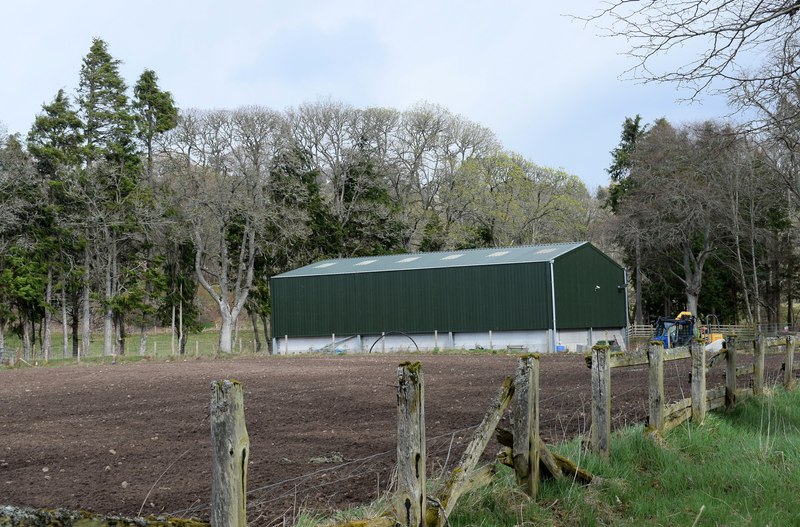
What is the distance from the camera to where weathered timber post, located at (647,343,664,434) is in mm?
7543

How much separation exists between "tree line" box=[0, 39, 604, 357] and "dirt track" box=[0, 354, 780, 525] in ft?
71.8

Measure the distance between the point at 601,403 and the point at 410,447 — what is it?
9.04ft

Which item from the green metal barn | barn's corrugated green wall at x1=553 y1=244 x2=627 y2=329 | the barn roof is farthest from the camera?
the barn roof

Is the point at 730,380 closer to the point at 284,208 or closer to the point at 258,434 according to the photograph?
the point at 258,434

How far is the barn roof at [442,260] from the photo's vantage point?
123ft

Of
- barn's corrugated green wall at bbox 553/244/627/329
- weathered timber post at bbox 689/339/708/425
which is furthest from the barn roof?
weathered timber post at bbox 689/339/708/425

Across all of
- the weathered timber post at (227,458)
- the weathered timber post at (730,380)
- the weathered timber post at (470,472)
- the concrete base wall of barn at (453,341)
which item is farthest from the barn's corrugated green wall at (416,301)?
the weathered timber post at (227,458)

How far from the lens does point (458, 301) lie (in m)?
37.8

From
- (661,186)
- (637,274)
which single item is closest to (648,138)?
(661,186)

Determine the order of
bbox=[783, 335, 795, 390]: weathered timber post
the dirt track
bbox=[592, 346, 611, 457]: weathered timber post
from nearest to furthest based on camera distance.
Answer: bbox=[592, 346, 611, 457]: weathered timber post → the dirt track → bbox=[783, 335, 795, 390]: weathered timber post

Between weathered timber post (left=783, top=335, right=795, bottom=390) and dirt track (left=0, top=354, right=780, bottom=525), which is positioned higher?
weathered timber post (left=783, top=335, right=795, bottom=390)

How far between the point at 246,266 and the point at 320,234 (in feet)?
15.7

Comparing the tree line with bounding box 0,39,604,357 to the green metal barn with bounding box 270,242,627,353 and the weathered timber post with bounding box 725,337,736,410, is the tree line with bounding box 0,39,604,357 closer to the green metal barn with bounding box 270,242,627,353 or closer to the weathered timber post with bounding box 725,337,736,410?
the green metal barn with bounding box 270,242,627,353

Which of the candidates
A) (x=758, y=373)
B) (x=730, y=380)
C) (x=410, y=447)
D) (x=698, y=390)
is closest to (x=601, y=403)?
(x=698, y=390)
